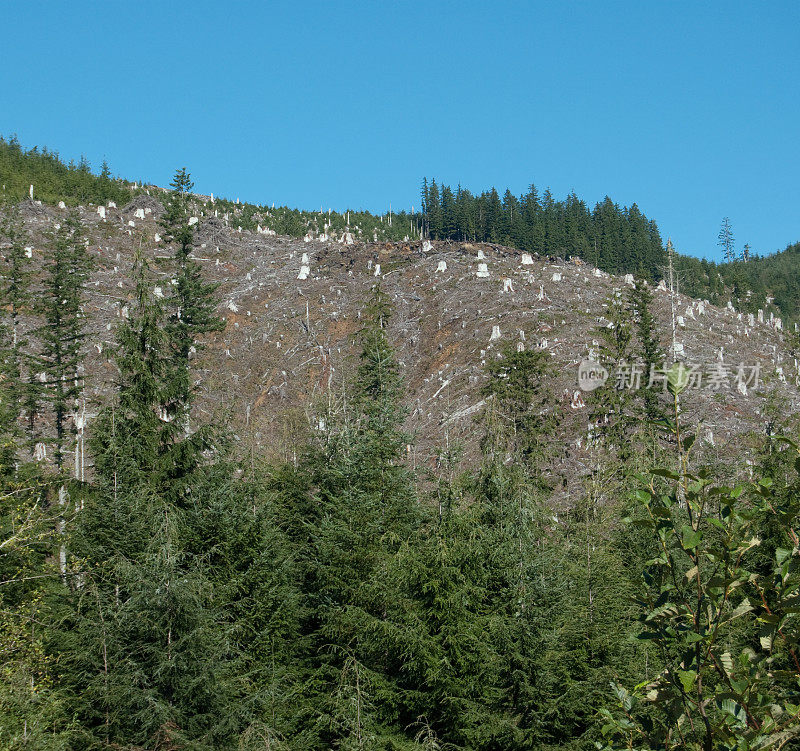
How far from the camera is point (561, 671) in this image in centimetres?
1728

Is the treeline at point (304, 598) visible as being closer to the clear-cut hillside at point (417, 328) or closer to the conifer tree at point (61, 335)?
the clear-cut hillside at point (417, 328)

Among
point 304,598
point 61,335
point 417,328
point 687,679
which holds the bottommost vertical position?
point 304,598

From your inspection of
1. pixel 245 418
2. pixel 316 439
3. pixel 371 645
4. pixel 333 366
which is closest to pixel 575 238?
pixel 333 366

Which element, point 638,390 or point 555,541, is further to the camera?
point 638,390

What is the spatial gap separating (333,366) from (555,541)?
3676 cm

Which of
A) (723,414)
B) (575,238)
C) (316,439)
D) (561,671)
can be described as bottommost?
(561,671)

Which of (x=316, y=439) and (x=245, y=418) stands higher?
(x=245, y=418)

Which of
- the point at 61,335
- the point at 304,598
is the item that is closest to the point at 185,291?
the point at 61,335

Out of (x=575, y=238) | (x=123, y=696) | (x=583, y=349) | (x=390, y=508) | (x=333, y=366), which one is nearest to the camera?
(x=123, y=696)

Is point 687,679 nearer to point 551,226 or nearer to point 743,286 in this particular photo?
point 551,226

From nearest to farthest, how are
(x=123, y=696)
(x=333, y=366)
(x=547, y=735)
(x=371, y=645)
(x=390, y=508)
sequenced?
(x=123, y=696)
(x=547, y=735)
(x=371, y=645)
(x=390, y=508)
(x=333, y=366)

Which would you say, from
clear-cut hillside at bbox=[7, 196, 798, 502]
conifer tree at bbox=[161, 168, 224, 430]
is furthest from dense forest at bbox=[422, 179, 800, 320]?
conifer tree at bbox=[161, 168, 224, 430]

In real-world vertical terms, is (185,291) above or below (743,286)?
below

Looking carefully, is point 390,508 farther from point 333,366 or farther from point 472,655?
point 333,366
